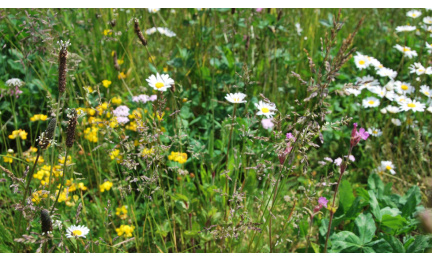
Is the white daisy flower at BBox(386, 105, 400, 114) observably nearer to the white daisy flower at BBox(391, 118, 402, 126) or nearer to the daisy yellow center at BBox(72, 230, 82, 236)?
the white daisy flower at BBox(391, 118, 402, 126)

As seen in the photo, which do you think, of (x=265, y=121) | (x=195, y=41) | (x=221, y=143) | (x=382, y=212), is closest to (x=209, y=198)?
(x=221, y=143)

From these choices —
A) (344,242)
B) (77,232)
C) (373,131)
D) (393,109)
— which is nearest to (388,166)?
(373,131)

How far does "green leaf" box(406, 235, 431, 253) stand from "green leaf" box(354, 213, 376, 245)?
15 cm

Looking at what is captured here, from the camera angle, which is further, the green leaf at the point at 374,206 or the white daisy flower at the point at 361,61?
the white daisy flower at the point at 361,61

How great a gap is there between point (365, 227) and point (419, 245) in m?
0.21

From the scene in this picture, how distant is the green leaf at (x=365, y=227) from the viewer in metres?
1.58

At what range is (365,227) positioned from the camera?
161 cm

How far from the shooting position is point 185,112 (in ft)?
7.09

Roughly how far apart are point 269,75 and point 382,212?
117cm

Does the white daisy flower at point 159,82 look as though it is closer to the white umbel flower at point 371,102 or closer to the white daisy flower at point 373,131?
the white daisy flower at point 373,131

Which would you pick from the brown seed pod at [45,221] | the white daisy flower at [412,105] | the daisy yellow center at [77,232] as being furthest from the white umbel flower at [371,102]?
the brown seed pod at [45,221]

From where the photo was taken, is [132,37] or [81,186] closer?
[81,186]

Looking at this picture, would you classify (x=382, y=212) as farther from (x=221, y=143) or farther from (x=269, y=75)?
(x=269, y=75)

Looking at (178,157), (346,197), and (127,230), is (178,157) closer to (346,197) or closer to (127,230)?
(127,230)
